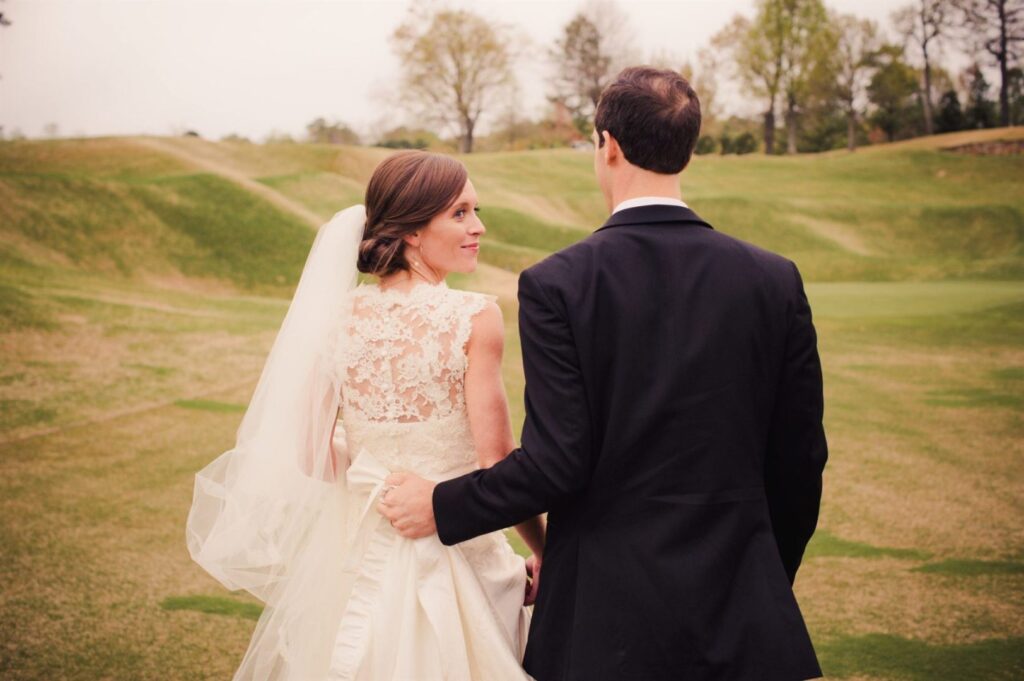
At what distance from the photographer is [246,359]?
11.2 metres

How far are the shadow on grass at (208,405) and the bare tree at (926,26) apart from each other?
3642 centimetres

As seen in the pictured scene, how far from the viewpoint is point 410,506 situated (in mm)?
2365

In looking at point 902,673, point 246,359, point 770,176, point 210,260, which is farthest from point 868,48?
point 902,673

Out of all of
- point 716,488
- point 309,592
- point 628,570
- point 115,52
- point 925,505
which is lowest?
point 925,505

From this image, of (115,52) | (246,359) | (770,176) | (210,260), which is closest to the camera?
(246,359)

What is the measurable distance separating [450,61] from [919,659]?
3829 cm

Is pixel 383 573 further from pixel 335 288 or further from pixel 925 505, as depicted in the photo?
pixel 925 505

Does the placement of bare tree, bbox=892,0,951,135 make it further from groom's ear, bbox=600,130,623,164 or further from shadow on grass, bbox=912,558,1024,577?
groom's ear, bbox=600,130,623,164

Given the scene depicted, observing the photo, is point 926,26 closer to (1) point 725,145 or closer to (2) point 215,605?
(1) point 725,145

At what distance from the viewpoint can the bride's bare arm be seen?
2.38 meters

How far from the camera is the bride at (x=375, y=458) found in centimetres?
239

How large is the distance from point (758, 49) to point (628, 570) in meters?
43.6

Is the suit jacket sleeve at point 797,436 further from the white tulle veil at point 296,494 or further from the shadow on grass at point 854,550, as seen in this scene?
the shadow on grass at point 854,550

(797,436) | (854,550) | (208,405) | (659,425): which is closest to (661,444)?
(659,425)
